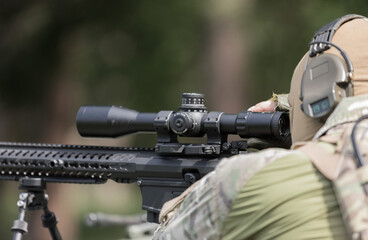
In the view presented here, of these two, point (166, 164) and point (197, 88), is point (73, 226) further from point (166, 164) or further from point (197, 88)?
point (166, 164)

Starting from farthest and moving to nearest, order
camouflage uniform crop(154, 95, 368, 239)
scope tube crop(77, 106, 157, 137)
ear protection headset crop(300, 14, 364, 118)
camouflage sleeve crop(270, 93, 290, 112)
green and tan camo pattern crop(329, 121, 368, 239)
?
1. scope tube crop(77, 106, 157, 137)
2. camouflage sleeve crop(270, 93, 290, 112)
3. ear protection headset crop(300, 14, 364, 118)
4. camouflage uniform crop(154, 95, 368, 239)
5. green and tan camo pattern crop(329, 121, 368, 239)

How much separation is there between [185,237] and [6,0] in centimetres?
689

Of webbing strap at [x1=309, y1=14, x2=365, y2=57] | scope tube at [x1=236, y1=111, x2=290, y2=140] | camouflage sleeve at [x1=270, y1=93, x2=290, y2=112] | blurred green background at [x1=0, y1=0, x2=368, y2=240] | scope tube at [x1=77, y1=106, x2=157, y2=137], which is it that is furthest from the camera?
blurred green background at [x1=0, y1=0, x2=368, y2=240]

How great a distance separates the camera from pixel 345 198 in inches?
94.7

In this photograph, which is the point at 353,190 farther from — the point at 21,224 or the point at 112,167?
the point at 21,224

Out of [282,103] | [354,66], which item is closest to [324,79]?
[354,66]

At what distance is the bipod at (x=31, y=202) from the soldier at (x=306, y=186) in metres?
1.79

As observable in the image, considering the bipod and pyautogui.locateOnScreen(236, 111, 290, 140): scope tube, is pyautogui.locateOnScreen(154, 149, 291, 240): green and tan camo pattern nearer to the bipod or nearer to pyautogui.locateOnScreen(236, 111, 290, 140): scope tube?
pyautogui.locateOnScreen(236, 111, 290, 140): scope tube

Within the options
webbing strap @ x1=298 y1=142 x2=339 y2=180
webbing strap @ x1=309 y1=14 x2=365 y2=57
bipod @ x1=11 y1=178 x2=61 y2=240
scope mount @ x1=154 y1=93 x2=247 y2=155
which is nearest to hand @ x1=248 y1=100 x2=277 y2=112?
scope mount @ x1=154 y1=93 x2=247 y2=155

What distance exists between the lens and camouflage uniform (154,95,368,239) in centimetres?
249

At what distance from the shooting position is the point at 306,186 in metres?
2.49

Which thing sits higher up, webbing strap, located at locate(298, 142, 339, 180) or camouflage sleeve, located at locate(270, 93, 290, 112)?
camouflage sleeve, located at locate(270, 93, 290, 112)

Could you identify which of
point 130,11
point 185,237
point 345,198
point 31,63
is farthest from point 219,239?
point 130,11

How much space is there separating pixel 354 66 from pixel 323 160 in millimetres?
516
